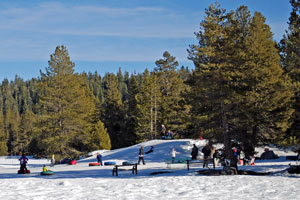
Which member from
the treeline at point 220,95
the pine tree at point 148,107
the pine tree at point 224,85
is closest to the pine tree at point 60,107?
the treeline at point 220,95

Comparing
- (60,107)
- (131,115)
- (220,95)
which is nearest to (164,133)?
(60,107)

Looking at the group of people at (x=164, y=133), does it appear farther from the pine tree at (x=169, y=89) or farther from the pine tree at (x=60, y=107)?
the pine tree at (x=60, y=107)

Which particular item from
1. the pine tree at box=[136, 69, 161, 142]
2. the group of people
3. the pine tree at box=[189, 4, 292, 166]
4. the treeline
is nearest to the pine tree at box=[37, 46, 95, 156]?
the treeline

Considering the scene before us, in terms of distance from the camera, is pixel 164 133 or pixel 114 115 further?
pixel 114 115

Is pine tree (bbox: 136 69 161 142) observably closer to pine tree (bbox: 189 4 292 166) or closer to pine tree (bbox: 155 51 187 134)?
pine tree (bbox: 155 51 187 134)

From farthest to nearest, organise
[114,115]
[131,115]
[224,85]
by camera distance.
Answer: [114,115], [131,115], [224,85]

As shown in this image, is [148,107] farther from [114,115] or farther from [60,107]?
[60,107]

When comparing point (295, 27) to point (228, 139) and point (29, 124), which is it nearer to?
point (228, 139)

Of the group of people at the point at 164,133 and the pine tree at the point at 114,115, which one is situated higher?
the pine tree at the point at 114,115

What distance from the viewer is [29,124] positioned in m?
94.9

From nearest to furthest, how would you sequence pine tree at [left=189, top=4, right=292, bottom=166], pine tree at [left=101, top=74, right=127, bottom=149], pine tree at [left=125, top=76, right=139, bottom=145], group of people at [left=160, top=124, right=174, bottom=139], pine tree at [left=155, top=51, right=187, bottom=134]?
1. pine tree at [left=189, top=4, right=292, bottom=166]
2. group of people at [left=160, top=124, right=174, bottom=139]
3. pine tree at [left=155, top=51, right=187, bottom=134]
4. pine tree at [left=125, top=76, right=139, bottom=145]
5. pine tree at [left=101, top=74, right=127, bottom=149]

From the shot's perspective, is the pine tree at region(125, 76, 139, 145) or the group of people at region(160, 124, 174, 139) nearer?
the group of people at region(160, 124, 174, 139)

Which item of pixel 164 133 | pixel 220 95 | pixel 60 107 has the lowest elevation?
pixel 164 133

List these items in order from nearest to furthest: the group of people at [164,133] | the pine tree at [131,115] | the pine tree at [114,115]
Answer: the group of people at [164,133] → the pine tree at [131,115] → the pine tree at [114,115]
